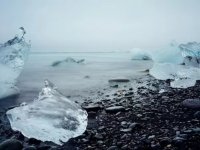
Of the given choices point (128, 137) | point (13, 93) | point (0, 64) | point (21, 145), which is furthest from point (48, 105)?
point (0, 64)

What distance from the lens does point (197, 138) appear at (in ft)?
11.2

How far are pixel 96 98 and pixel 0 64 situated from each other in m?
3.36

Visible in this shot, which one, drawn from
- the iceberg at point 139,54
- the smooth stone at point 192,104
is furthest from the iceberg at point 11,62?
the iceberg at point 139,54

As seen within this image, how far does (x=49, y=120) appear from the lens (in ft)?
14.2

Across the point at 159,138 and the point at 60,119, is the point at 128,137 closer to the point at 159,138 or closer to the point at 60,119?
the point at 159,138

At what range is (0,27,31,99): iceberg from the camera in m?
7.57

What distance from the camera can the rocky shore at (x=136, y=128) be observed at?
3510 mm

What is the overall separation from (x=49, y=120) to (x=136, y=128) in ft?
4.87

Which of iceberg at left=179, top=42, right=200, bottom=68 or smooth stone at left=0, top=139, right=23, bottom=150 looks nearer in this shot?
Result: smooth stone at left=0, top=139, right=23, bottom=150

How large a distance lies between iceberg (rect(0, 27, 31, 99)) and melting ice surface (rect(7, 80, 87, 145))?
2915 mm

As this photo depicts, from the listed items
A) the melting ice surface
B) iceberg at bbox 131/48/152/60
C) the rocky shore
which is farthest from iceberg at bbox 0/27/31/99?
iceberg at bbox 131/48/152/60

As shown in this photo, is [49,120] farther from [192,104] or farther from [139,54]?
[139,54]

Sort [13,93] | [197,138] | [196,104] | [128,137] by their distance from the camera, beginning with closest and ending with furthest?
[197,138]
[128,137]
[196,104]
[13,93]

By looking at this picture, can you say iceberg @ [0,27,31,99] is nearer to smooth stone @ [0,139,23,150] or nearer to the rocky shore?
the rocky shore
